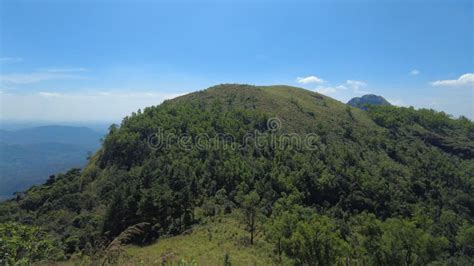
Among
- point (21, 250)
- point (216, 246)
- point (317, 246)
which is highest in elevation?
point (21, 250)

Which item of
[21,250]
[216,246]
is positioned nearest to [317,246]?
[216,246]

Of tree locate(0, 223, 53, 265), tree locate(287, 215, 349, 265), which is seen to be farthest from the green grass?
tree locate(0, 223, 53, 265)

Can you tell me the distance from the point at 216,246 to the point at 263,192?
19.1m

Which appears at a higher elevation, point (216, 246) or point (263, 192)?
point (263, 192)

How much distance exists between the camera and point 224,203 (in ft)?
146

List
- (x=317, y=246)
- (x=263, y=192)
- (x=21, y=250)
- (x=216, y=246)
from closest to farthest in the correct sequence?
1. (x=21, y=250)
2. (x=317, y=246)
3. (x=216, y=246)
4. (x=263, y=192)

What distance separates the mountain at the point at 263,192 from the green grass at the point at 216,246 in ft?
0.60

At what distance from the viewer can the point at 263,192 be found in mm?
47719

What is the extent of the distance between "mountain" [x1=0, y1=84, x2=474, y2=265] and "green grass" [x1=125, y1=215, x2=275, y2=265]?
0.18 meters

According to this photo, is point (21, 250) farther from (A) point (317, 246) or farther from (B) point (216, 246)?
(B) point (216, 246)

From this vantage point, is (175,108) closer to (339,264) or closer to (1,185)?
(339,264)

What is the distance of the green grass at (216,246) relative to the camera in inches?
1041

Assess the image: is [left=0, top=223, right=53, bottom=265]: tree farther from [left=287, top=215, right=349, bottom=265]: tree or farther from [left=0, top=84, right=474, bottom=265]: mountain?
[left=287, top=215, right=349, bottom=265]: tree

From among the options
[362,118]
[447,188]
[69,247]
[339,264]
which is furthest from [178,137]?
[362,118]
